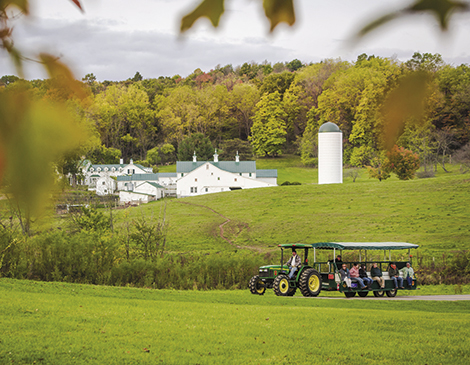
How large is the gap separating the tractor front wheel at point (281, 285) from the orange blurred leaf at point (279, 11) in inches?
546

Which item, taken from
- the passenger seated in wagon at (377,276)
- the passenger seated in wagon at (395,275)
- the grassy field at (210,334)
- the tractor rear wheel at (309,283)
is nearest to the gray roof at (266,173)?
the passenger seated in wagon at (395,275)

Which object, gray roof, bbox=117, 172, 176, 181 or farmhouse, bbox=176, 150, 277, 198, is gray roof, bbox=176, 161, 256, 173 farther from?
gray roof, bbox=117, 172, 176, 181

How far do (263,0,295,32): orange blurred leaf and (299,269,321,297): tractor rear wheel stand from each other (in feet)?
44.3

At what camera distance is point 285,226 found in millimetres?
36031

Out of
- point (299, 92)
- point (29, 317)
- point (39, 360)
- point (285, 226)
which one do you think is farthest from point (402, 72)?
point (285, 226)

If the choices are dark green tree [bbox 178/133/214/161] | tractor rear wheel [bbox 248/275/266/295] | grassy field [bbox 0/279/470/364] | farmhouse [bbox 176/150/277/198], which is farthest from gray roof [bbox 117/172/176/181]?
grassy field [bbox 0/279/470/364]

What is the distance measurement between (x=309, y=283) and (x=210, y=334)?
714cm

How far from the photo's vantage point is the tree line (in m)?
0.80

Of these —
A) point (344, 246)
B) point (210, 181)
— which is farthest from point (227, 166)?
point (344, 246)

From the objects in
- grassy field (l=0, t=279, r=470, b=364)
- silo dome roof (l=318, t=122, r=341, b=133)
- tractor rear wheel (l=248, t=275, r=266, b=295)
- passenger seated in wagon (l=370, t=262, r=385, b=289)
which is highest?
silo dome roof (l=318, t=122, r=341, b=133)

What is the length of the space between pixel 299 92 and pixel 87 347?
6264 mm

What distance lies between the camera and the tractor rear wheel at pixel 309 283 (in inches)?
547

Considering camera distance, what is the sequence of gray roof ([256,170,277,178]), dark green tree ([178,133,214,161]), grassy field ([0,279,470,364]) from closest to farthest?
grassy field ([0,279,470,364]) < gray roof ([256,170,277,178]) < dark green tree ([178,133,214,161])

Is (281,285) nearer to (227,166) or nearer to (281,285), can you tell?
Result: (281,285)
